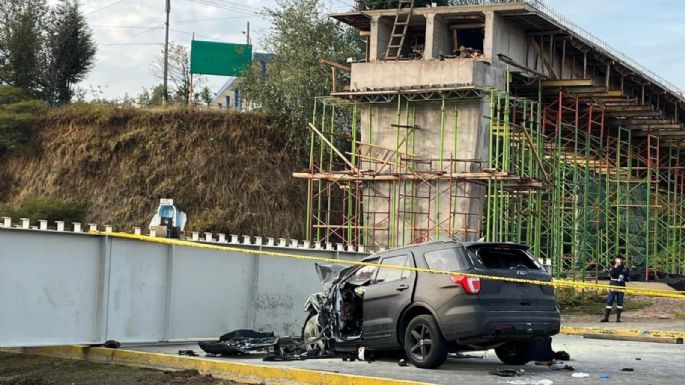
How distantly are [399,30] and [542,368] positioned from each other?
25.0 metres

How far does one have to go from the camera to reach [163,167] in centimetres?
4212

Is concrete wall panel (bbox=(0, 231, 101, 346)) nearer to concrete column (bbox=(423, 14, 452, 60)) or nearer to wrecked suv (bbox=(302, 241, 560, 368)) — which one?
wrecked suv (bbox=(302, 241, 560, 368))

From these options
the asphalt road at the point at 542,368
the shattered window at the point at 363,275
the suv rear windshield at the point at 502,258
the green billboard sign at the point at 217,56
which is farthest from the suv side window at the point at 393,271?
the green billboard sign at the point at 217,56

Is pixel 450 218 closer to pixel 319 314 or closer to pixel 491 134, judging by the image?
pixel 491 134

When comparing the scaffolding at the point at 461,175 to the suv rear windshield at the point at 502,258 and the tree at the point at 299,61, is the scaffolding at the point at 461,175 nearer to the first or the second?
the tree at the point at 299,61

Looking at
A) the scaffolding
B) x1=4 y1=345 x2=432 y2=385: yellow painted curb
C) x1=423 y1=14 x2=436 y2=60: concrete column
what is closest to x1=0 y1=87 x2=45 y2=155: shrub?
the scaffolding

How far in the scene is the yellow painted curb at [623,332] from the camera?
19859 mm

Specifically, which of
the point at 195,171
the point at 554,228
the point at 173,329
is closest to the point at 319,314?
the point at 173,329

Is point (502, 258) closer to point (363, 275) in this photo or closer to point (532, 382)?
point (532, 382)

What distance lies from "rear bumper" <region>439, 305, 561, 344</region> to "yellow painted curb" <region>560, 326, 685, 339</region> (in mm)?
8280

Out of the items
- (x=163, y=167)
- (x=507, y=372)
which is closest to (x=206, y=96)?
(x=163, y=167)

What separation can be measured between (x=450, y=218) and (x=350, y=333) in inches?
748

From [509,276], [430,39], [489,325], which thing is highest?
[430,39]

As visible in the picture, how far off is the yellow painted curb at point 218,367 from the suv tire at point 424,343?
146 cm
